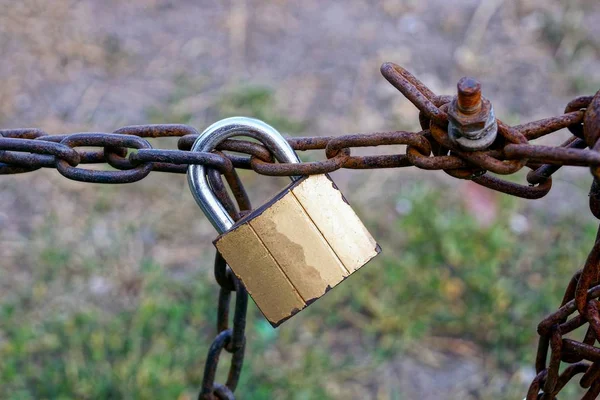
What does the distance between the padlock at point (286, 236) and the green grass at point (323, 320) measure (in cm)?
124

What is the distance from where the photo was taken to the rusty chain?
75 cm

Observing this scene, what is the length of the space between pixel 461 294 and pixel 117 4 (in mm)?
2559

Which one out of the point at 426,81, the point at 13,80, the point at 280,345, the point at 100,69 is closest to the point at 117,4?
the point at 100,69

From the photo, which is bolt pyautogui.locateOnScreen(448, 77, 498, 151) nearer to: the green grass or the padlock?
the padlock

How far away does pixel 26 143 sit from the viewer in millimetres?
870

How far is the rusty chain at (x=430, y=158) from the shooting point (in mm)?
754

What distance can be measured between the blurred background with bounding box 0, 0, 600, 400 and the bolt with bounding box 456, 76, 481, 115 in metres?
1.47

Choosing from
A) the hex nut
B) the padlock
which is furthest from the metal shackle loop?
A: the hex nut

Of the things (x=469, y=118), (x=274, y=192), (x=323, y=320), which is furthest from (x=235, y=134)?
(x=274, y=192)

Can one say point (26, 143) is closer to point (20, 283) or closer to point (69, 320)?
point (69, 320)

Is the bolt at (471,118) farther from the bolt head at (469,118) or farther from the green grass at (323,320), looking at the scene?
the green grass at (323,320)

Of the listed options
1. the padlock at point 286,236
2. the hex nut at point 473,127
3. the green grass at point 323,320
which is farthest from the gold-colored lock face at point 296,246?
the green grass at point 323,320

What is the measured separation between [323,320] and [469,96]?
171 centimetres

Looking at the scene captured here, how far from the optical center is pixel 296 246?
0.85 m
